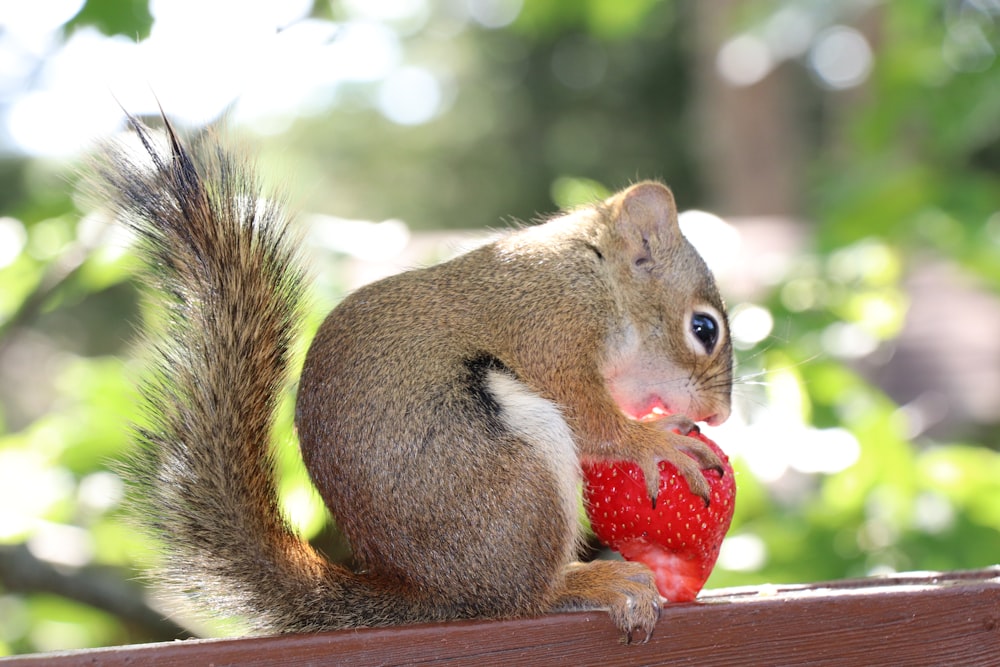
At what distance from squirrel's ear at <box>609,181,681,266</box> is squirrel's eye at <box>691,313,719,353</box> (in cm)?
13

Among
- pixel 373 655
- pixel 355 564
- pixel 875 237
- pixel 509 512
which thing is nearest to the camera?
pixel 373 655

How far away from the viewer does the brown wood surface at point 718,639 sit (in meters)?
1.20

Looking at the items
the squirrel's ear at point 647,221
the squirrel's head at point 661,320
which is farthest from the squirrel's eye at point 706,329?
the squirrel's ear at point 647,221

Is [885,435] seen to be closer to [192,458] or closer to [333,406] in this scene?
[333,406]

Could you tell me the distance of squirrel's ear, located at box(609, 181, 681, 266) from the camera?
183 cm

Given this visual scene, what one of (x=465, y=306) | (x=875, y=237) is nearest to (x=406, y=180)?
(x=875, y=237)

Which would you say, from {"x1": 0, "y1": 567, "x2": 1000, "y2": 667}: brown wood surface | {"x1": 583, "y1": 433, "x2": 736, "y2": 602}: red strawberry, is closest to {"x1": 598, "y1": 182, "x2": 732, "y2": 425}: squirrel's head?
{"x1": 583, "y1": 433, "x2": 736, "y2": 602}: red strawberry

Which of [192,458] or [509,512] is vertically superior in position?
[192,458]

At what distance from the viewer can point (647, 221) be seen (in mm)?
1848

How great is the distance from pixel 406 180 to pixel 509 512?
1710cm

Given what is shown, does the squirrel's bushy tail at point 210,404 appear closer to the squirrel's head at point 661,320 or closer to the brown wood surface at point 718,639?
the brown wood surface at point 718,639

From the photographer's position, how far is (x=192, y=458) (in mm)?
1404

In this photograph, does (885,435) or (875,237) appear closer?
(885,435)

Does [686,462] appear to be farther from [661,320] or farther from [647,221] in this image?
[647,221]
